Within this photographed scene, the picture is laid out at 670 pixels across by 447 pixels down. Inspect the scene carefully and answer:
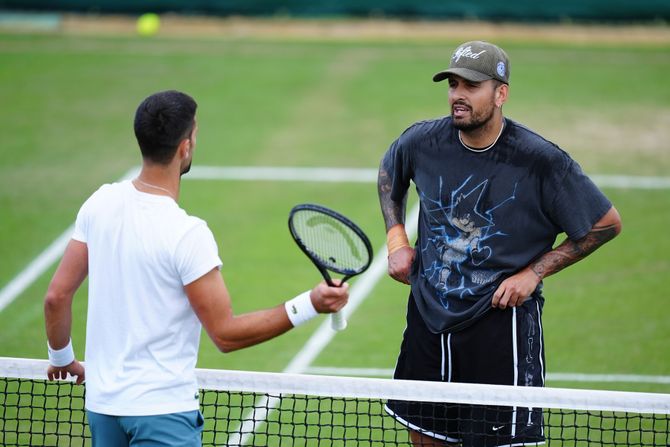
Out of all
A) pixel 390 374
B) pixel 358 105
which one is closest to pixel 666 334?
pixel 390 374

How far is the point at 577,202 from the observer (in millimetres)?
5020

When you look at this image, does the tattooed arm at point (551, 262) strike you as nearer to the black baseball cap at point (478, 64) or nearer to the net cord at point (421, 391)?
the net cord at point (421, 391)

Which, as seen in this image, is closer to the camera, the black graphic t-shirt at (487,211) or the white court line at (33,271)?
the black graphic t-shirt at (487,211)

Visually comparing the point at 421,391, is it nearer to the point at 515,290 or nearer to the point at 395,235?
the point at 515,290

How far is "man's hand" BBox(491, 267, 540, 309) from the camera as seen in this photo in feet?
16.6

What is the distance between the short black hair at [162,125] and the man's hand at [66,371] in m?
1.12

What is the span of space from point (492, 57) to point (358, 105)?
33.6 ft

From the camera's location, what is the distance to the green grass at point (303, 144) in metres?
9.07

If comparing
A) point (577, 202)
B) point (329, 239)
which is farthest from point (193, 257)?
point (577, 202)

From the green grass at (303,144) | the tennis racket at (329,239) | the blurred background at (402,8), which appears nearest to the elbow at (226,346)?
the tennis racket at (329,239)

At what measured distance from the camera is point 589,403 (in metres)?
4.95

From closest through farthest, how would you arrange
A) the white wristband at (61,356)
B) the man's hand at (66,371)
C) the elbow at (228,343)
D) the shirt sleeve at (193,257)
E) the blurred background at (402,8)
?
the shirt sleeve at (193,257) → the elbow at (228,343) → the white wristband at (61,356) → the man's hand at (66,371) → the blurred background at (402,8)

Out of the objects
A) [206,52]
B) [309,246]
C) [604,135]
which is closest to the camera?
[309,246]

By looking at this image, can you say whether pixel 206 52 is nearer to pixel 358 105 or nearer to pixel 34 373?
pixel 358 105
